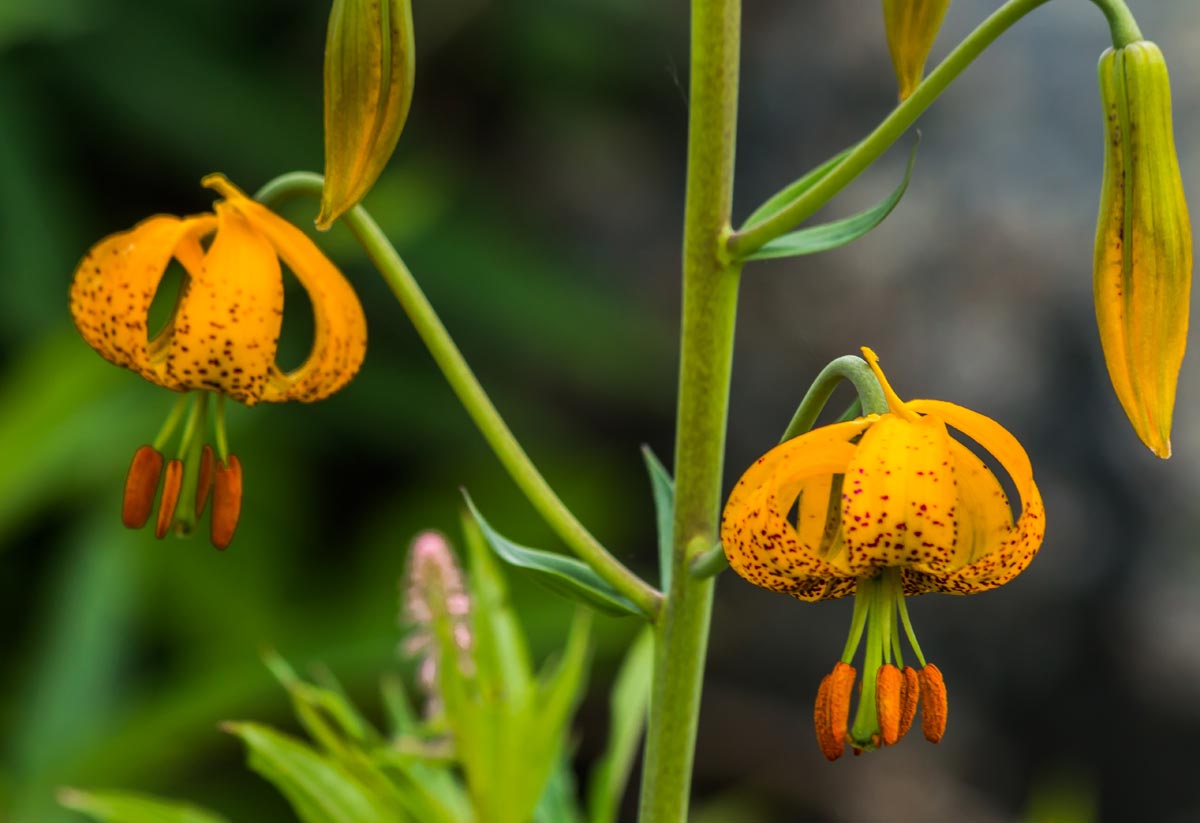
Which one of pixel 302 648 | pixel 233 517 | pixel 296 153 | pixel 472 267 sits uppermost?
pixel 296 153

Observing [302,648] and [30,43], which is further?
[30,43]

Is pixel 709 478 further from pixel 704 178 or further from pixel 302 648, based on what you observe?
pixel 302 648

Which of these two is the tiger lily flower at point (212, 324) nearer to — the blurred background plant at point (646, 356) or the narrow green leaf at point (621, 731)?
the narrow green leaf at point (621, 731)

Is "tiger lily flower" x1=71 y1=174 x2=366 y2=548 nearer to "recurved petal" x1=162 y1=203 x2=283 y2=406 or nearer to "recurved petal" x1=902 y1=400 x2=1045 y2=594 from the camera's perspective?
"recurved petal" x1=162 y1=203 x2=283 y2=406

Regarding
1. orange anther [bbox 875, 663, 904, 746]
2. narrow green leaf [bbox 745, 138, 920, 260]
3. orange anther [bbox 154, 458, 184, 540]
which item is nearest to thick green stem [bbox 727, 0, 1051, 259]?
narrow green leaf [bbox 745, 138, 920, 260]

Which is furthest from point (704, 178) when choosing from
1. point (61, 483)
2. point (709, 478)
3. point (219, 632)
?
point (219, 632)

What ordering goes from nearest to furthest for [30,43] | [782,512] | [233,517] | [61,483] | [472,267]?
[782,512] < [233,517] < [61,483] < [30,43] < [472,267]

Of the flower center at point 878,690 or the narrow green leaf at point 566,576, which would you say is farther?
the narrow green leaf at point 566,576

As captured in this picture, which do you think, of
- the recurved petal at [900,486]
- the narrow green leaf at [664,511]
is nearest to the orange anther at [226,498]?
the narrow green leaf at [664,511]
